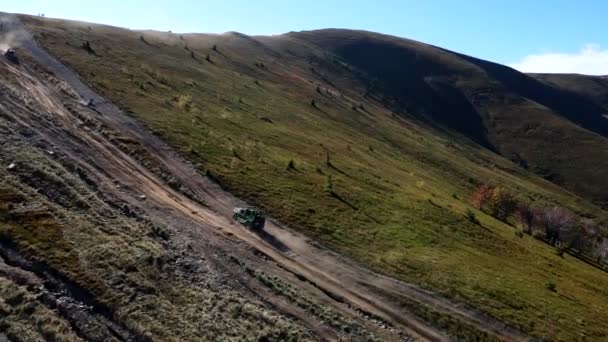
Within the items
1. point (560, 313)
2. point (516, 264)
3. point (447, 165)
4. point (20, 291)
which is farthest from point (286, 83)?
point (20, 291)

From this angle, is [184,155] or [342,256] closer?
[342,256]

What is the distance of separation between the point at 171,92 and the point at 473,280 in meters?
45.5

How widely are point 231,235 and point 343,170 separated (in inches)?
988

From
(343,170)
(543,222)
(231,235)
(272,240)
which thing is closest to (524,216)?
(543,222)

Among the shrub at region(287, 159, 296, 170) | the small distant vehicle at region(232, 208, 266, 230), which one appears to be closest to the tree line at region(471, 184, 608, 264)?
the shrub at region(287, 159, 296, 170)

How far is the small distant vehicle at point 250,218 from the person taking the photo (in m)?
39.4

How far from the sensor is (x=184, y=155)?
158ft

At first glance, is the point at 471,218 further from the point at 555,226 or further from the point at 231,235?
the point at 231,235

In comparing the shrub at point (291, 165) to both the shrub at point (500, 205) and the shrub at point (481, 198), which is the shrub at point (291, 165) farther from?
the shrub at point (500, 205)

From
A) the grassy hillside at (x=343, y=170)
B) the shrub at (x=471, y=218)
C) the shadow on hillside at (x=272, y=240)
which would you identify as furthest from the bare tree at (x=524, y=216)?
the shadow on hillside at (x=272, y=240)

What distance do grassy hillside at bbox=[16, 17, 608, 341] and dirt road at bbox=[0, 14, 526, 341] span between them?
1.63 m

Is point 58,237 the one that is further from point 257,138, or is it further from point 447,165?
point 447,165

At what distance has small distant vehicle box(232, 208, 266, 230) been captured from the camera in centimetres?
3938

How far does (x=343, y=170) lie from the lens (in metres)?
60.0
